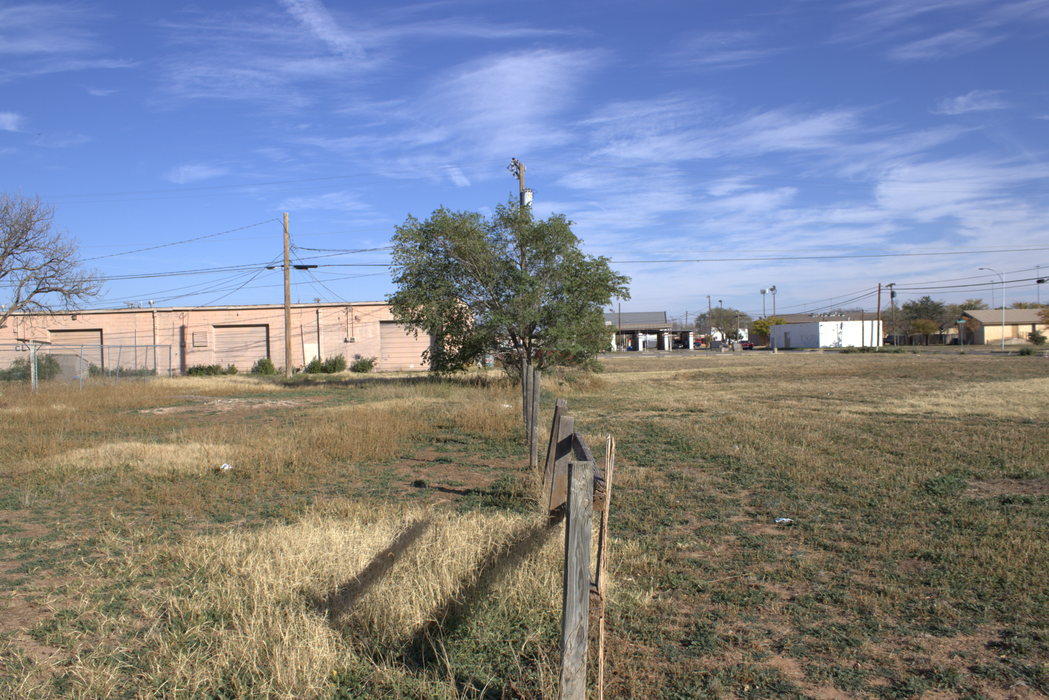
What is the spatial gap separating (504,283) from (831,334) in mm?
80299

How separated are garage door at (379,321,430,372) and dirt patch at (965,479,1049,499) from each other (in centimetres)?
3529

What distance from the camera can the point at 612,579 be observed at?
16.6ft

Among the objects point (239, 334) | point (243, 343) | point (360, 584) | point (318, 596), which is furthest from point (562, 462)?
point (239, 334)

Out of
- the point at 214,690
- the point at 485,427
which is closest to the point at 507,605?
the point at 214,690

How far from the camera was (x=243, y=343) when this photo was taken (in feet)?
136

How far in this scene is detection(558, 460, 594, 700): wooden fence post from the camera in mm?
3035

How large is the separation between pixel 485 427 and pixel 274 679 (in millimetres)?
9585

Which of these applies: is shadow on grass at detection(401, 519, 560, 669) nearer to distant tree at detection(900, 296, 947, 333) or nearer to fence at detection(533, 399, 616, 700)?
fence at detection(533, 399, 616, 700)

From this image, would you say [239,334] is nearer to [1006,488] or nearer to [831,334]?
[1006,488]

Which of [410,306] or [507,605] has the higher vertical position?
[410,306]

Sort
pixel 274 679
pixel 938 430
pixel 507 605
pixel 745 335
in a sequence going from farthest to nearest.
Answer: pixel 745 335, pixel 938 430, pixel 507 605, pixel 274 679

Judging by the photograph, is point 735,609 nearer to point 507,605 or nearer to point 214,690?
point 507,605

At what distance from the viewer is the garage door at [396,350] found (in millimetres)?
41250

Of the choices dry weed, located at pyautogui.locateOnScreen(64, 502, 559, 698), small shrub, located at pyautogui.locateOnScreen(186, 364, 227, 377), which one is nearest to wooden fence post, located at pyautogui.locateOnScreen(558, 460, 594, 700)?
dry weed, located at pyautogui.locateOnScreen(64, 502, 559, 698)
